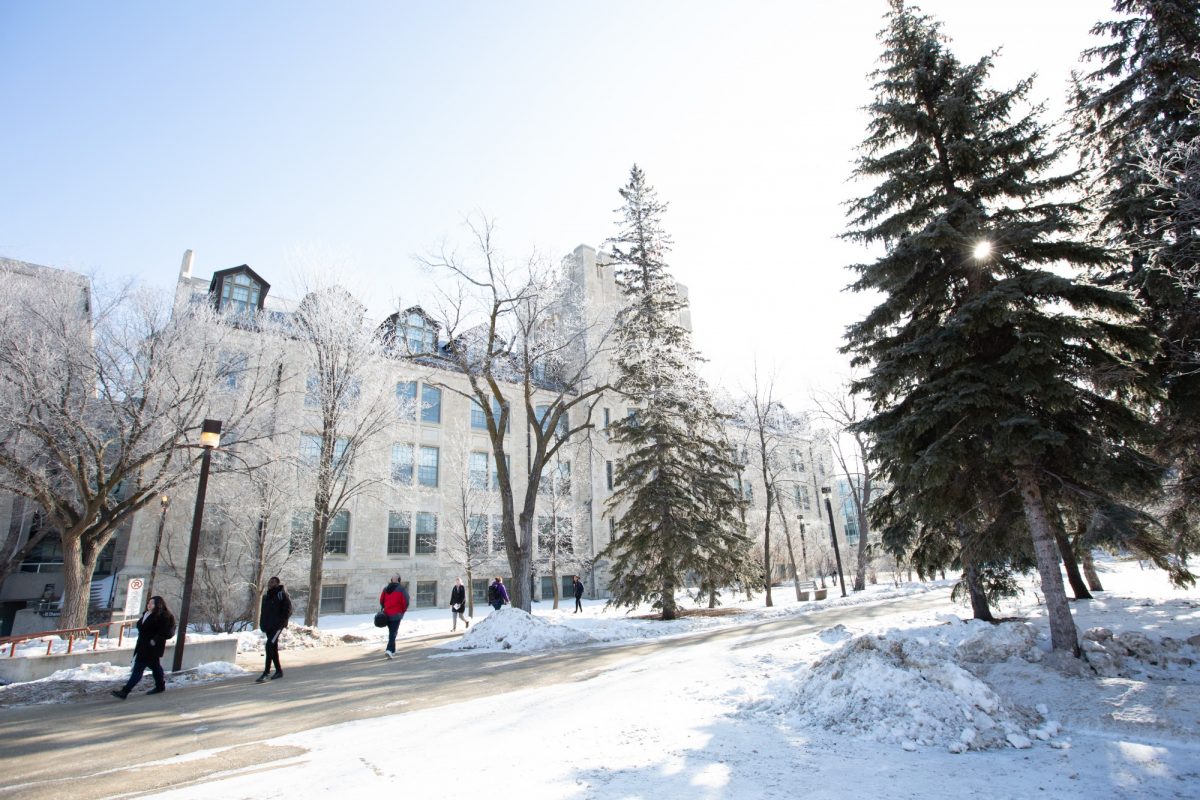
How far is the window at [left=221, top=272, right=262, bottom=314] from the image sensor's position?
31.1m

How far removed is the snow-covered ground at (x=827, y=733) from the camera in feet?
14.5

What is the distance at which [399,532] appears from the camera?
109ft

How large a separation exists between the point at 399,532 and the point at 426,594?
12.8ft

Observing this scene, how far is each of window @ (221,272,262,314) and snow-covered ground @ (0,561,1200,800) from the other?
102 ft

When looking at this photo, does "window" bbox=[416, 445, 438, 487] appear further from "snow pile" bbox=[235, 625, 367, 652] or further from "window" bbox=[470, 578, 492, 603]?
"snow pile" bbox=[235, 625, 367, 652]

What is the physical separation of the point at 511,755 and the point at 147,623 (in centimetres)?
766

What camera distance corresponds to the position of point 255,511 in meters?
21.4

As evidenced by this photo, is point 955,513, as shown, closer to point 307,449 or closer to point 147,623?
point 147,623

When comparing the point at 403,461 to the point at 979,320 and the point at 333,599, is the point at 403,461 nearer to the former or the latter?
the point at 333,599

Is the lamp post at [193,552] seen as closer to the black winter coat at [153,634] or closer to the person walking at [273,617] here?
the black winter coat at [153,634]

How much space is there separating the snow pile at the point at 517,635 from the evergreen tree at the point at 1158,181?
12.0 m

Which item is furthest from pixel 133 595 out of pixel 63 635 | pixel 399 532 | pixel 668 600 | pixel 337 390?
pixel 399 532

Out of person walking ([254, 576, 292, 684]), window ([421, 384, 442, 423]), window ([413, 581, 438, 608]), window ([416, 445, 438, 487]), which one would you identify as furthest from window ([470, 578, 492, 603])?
person walking ([254, 576, 292, 684])

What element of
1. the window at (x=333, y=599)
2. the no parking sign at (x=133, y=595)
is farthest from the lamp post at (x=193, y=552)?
the window at (x=333, y=599)
